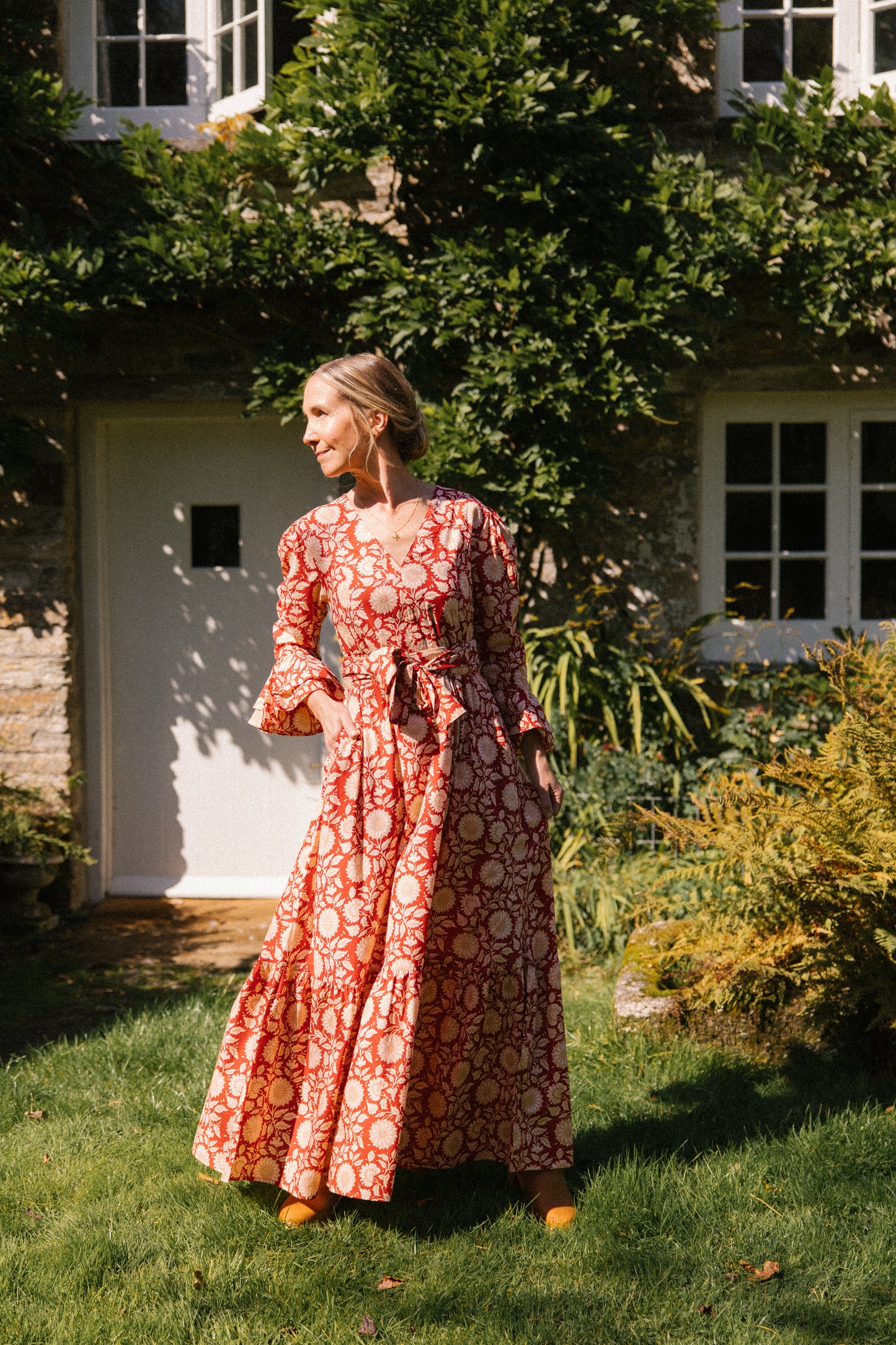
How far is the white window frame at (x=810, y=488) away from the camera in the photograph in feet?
18.5

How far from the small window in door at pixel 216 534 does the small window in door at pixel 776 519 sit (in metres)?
2.47

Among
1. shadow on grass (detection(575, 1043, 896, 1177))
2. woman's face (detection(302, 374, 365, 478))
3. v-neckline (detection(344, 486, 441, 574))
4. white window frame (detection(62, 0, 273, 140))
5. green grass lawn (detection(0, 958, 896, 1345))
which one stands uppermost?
white window frame (detection(62, 0, 273, 140))

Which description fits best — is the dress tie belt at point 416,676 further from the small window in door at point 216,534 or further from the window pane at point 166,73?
the window pane at point 166,73

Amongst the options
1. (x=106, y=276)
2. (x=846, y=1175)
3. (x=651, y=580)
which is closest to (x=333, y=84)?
(x=106, y=276)

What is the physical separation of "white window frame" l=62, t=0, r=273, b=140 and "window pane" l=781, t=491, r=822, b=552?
11.0 feet

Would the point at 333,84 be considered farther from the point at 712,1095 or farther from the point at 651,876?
the point at 712,1095

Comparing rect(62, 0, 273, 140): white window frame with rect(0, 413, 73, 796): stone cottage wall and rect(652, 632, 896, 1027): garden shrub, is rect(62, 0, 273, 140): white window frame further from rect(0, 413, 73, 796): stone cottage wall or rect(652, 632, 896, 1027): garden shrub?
rect(652, 632, 896, 1027): garden shrub

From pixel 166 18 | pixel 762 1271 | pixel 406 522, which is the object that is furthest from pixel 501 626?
pixel 166 18

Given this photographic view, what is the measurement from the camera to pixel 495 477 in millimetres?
5062

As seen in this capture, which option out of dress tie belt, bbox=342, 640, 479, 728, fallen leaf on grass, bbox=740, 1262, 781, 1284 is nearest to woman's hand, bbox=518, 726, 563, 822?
dress tie belt, bbox=342, 640, 479, 728

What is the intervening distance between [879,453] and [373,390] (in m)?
3.94

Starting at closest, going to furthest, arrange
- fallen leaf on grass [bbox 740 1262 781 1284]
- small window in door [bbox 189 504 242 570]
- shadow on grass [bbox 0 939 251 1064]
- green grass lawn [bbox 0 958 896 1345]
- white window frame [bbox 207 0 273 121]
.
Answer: green grass lawn [bbox 0 958 896 1345], fallen leaf on grass [bbox 740 1262 781 1284], shadow on grass [bbox 0 939 251 1064], white window frame [bbox 207 0 273 121], small window in door [bbox 189 504 242 570]

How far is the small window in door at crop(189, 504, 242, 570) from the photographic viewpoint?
5.82m

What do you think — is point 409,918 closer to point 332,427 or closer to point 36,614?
point 332,427
